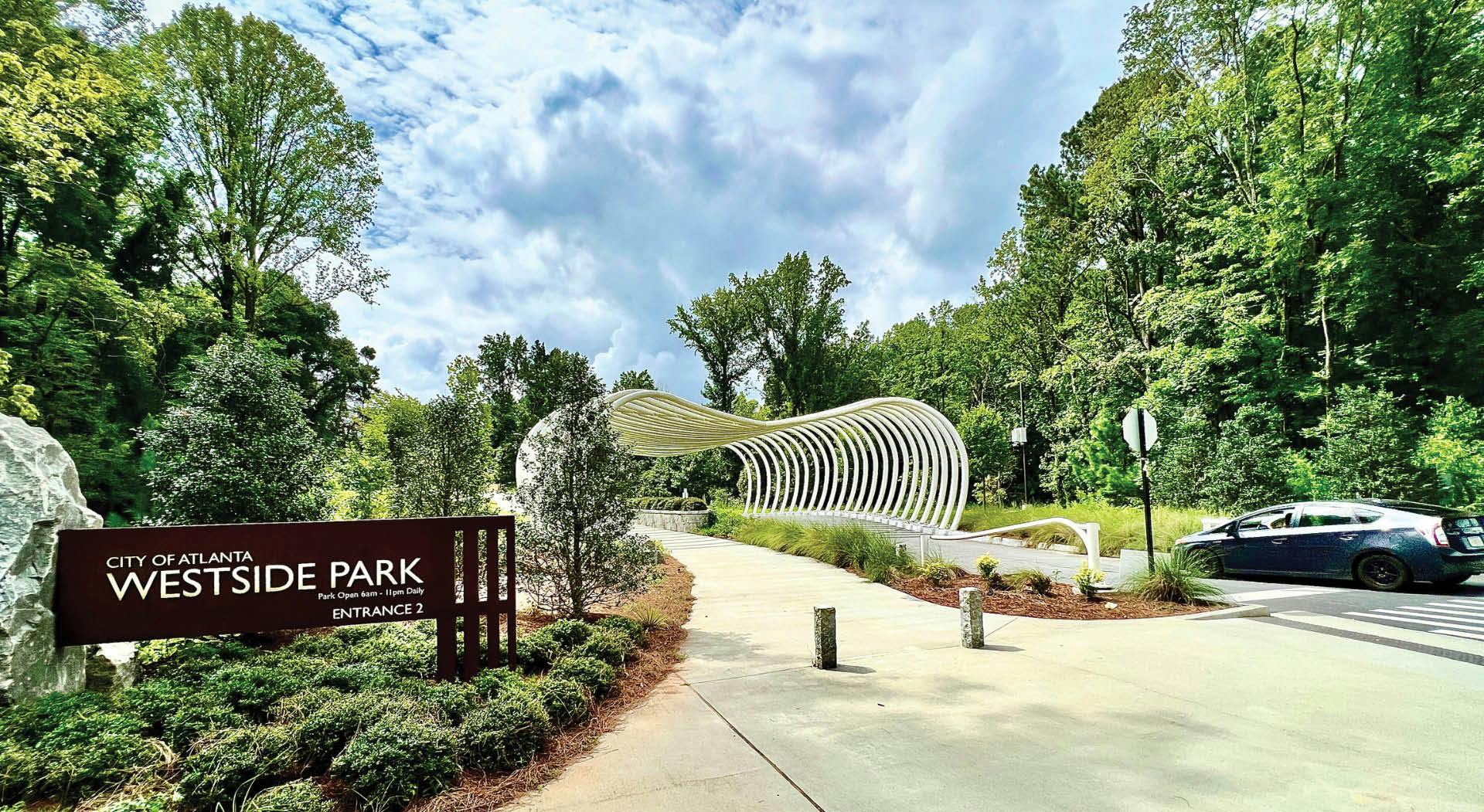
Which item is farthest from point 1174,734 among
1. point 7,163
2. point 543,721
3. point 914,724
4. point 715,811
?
point 7,163

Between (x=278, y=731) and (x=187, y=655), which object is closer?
(x=278, y=731)

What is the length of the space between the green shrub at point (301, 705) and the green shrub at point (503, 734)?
3.29 feet

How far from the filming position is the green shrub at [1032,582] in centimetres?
834

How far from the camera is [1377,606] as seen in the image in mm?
7543

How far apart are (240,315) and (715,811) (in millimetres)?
20217

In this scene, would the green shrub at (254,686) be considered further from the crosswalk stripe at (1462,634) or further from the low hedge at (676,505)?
the low hedge at (676,505)

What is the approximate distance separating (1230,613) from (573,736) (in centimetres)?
755

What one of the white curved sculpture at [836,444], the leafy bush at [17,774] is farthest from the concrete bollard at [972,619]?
the white curved sculpture at [836,444]

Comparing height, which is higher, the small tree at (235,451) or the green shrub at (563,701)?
the small tree at (235,451)

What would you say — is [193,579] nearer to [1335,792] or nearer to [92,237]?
[1335,792]

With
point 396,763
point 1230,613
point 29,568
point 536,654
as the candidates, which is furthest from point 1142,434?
point 29,568

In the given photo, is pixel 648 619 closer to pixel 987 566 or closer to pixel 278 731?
pixel 278 731

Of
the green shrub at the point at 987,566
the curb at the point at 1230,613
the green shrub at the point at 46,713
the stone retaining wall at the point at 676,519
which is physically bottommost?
the stone retaining wall at the point at 676,519

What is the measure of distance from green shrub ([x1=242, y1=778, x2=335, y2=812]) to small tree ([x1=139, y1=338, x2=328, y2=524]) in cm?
415
